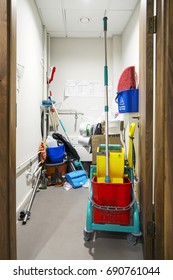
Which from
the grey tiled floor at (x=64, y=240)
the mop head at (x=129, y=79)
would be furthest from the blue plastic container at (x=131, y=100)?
the grey tiled floor at (x=64, y=240)

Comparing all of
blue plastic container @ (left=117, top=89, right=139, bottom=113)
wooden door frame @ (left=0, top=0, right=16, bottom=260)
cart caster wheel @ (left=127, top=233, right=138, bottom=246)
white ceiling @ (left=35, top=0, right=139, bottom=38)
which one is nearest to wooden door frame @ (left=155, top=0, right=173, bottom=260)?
cart caster wheel @ (left=127, top=233, right=138, bottom=246)

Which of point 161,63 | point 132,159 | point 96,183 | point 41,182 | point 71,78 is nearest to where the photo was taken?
point 161,63

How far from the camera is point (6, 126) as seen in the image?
3.11 ft

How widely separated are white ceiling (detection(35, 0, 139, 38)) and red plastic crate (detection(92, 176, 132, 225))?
262 centimetres

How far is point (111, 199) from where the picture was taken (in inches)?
59.3

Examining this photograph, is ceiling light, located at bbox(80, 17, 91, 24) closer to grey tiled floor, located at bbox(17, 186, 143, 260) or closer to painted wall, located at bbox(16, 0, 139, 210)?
painted wall, located at bbox(16, 0, 139, 210)

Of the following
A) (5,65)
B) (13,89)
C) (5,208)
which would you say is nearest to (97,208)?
(5,208)

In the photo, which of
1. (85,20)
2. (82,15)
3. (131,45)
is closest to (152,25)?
(131,45)

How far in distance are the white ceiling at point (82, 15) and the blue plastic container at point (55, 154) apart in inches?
83.8

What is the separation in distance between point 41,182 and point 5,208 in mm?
1985

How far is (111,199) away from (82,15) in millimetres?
2925

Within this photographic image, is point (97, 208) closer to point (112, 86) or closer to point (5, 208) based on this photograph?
point (5, 208)

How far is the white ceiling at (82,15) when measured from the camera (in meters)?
2.69

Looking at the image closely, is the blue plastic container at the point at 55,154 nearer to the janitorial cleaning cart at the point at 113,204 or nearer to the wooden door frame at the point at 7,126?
the janitorial cleaning cart at the point at 113,204
